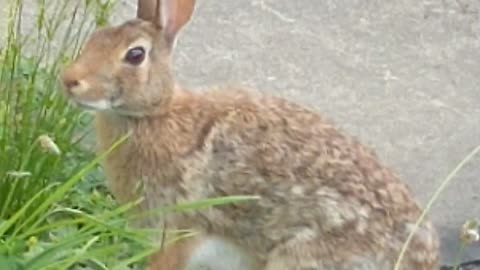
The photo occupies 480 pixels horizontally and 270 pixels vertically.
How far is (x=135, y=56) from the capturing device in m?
4.92

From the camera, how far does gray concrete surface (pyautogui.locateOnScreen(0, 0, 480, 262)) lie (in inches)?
247

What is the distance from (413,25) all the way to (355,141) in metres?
2.12

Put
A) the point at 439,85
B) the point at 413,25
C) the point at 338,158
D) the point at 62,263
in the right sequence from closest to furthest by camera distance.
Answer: the point at 62,263 → the point at 338,158 → the point at 439,85 → the point at 413,25

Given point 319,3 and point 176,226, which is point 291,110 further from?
point 319,3

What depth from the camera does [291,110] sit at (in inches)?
204

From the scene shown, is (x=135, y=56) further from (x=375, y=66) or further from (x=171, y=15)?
(x=375, y=66)

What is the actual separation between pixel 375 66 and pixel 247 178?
6.42ft

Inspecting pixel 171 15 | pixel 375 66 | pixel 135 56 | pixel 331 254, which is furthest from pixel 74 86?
pixel 375 66

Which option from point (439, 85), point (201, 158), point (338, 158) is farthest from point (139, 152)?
point (439, 85)

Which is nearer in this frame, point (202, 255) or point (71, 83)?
point (71, 83)

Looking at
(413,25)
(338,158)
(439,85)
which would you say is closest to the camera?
(338,158)

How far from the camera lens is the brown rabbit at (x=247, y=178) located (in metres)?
4.98

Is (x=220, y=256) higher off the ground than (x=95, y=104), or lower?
lower

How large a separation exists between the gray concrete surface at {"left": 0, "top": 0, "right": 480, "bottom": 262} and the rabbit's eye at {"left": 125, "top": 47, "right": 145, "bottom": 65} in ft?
4.57
